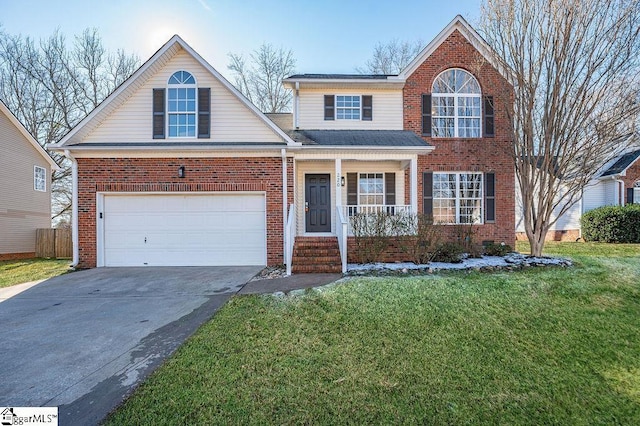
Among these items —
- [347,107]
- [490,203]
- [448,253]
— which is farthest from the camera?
[347,107]

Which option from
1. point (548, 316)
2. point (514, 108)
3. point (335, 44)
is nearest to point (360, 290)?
point (548, 316)

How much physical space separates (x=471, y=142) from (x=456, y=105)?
1478 millimetres

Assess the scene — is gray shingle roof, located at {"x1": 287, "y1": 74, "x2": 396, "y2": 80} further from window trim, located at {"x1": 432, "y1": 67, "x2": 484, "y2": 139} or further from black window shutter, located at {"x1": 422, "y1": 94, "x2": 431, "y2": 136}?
window trim, located at {"x1": 432, "y1": 67, "x2": 484, "y2": 139}

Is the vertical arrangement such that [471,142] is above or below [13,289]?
above

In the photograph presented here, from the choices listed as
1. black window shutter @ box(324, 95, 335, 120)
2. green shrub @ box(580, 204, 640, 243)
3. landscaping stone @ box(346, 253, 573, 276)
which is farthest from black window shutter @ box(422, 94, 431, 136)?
green shrub @ box(580, 204, 640, 243)

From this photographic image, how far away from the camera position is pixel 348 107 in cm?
1136

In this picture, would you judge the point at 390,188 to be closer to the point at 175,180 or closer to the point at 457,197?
the point at 457,197

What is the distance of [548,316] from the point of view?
4.84m

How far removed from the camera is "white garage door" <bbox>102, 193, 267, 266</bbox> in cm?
934

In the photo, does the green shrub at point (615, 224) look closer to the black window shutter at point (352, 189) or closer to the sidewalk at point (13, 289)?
the black window shutter at point (352, 189)

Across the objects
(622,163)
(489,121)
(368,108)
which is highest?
(368,108)

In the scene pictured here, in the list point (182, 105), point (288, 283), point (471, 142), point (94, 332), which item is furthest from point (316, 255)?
point (471, 142)

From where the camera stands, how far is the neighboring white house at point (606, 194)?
672 inches

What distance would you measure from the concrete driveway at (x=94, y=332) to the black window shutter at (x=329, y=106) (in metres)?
6.55
